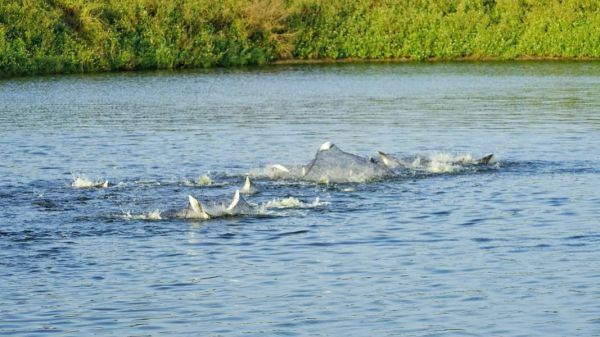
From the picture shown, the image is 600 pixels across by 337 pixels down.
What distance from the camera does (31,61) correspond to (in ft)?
204

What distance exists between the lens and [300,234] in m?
17.5

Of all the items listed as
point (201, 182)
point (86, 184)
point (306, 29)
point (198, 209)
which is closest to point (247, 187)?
point (201, 182)

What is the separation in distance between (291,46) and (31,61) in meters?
18.6

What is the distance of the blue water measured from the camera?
518 inches

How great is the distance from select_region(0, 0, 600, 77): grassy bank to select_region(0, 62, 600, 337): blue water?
32.8 metres

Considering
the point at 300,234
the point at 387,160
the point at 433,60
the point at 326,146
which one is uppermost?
the point at 326,146

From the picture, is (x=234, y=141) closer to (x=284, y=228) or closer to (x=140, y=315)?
(x=284, y=228)

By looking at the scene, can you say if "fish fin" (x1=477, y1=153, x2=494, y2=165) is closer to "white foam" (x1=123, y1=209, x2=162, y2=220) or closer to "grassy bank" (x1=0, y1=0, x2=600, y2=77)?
"white foam" (x1=123, y1=209, x2=162, y2=220)

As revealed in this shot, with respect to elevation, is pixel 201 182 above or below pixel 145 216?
below

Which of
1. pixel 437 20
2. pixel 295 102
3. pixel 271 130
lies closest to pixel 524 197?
pixel 271 130

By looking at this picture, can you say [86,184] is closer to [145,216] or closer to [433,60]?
[145,216]

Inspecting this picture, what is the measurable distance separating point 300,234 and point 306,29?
2373 inches

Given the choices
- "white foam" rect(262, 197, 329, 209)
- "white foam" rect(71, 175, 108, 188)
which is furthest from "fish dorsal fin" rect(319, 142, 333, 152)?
"white foam" rect(71, 175, 108, 188)

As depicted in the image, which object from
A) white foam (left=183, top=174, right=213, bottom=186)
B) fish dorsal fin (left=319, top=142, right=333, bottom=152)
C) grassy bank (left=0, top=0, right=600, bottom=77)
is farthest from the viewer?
grassy bank (left=0, top=0, right=600, bottom=77)
